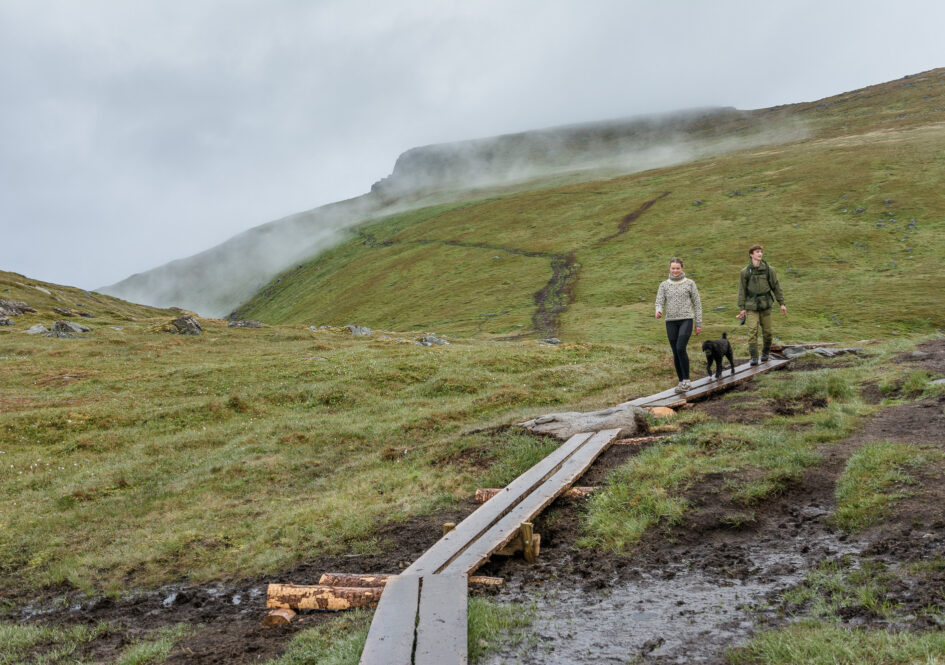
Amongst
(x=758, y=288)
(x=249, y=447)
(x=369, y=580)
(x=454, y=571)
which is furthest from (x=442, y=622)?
(x=758, y=288)

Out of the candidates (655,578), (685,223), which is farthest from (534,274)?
(655,578)

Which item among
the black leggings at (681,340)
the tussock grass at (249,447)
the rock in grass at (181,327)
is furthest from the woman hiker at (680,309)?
the rock in grass at (181,327)

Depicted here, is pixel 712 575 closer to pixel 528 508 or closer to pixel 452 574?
pixel 528 508

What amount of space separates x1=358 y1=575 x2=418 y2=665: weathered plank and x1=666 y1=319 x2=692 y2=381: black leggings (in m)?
13.2

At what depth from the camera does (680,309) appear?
57.6 feet

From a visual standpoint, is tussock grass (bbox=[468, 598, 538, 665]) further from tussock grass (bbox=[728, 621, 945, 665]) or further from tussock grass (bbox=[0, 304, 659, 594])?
tussock grass (bbox=[0, 304, 659, 594])

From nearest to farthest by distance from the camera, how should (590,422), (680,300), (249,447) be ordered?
(590,422) → (680,300) → (249,447)

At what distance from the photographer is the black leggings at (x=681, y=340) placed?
17.6 m

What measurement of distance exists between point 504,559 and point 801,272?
68730 mm

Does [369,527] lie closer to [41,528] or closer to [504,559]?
[504,559]

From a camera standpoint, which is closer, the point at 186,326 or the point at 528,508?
the point at 528,508

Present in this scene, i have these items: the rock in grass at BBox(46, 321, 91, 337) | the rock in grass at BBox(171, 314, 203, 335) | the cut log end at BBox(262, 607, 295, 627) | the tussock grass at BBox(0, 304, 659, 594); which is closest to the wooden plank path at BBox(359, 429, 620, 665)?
the cut log end at BBox(262, 607, 295, 627)

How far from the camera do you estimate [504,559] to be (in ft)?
26.8

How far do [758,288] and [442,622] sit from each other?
17750mm
